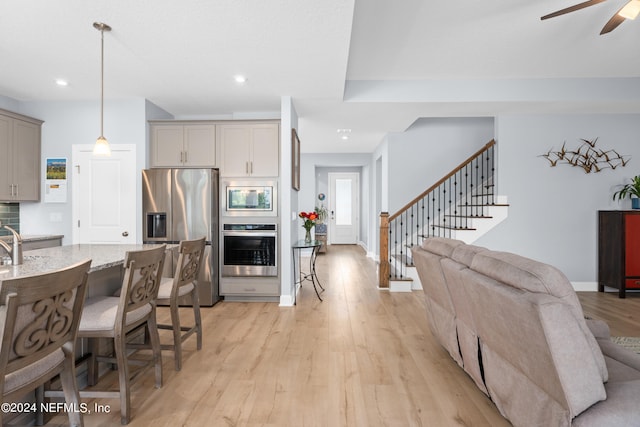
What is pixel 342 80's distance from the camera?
3.89 metres

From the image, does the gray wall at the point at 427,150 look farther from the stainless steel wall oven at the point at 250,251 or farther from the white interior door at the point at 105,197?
the white interior door at the point at 105,197

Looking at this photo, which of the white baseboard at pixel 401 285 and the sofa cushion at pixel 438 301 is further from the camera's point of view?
the white baseboard at pixel 401 285

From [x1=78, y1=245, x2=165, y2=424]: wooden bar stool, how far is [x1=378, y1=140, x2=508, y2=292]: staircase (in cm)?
362

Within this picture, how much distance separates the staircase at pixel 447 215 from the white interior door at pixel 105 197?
3.51 m

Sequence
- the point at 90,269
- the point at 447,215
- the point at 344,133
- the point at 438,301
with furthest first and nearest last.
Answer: the point at 344,133 → the point at 447,215 → the point at 438,301 → the point at 90,269

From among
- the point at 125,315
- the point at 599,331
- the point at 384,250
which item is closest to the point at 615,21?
the point at 599,331

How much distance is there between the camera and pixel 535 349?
146 centimetres

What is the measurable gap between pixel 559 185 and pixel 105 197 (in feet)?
21.1

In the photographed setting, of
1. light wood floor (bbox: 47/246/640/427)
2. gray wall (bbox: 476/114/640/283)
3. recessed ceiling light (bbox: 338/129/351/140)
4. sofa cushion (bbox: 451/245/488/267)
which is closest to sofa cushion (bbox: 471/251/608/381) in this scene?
sofa cushion (bbox: 451/245/488/267)

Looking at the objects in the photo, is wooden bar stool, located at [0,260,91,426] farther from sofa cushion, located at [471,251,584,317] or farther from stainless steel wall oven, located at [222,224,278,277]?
stainless steel wall oven, located at [222,224,278,277]

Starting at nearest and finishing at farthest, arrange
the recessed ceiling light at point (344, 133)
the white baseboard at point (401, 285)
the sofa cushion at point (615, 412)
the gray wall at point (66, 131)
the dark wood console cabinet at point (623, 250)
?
the sofa cushion at point (615, 412), the gray wall at point (66, 131), the dark wood console cabinet at point (623, 250), the white baseboard at point (401, 285), the recessed ceiling light at point (344, 133)

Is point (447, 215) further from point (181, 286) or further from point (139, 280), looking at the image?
point (139, 280)

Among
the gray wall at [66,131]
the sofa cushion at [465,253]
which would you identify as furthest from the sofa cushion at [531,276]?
the gray wall at [66,131]

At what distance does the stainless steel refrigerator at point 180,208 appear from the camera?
4445 millimetres
